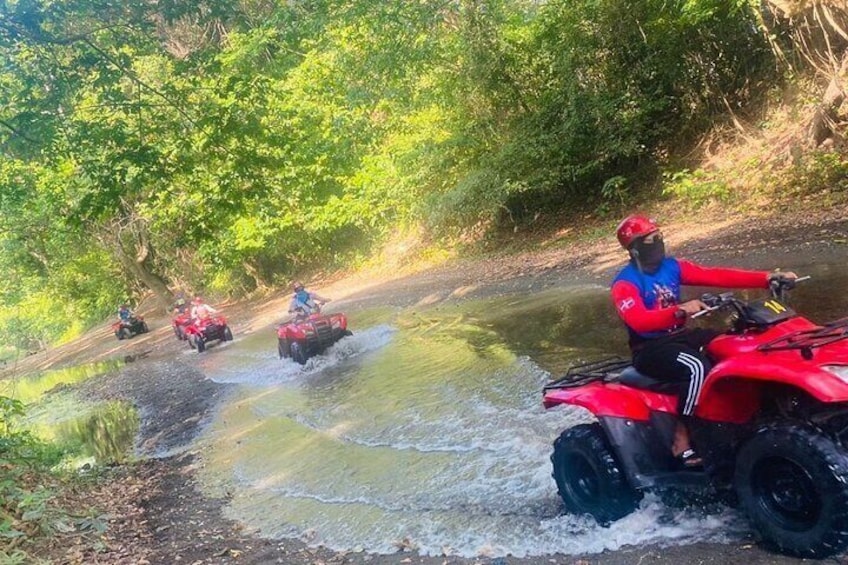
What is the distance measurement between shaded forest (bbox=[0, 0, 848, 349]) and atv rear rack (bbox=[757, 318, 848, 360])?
8165 mm

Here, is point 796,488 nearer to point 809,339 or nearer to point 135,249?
point 809,339

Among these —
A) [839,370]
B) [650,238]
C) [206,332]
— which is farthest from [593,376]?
A: [206,332]

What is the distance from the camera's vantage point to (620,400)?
434 centimetres

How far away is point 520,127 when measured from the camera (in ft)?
67.5

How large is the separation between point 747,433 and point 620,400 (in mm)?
841

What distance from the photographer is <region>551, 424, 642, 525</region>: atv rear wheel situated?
14.3 feet

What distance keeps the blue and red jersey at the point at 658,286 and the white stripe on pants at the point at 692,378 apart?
0.23 meters

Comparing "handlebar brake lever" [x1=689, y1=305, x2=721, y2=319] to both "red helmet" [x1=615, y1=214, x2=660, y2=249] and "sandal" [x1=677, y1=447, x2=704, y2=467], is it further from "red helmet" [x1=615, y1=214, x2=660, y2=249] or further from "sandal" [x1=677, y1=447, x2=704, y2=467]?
"sandal" [x1=677, y1=447, x2=704, y2=467]

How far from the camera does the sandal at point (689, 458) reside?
4043 millimetres

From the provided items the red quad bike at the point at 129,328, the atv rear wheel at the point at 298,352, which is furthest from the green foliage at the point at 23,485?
the red quad bike at the point at 129,328

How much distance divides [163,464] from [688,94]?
54.4 ft

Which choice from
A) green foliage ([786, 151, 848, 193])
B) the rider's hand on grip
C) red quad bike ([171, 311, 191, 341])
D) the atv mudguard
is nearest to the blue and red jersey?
the rider's hand on grip

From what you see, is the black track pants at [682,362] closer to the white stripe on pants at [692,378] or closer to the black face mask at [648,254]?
the white stripe on pants at [692,378]

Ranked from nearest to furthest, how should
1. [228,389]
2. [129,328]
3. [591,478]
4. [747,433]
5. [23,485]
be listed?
1. [747,433]
2. [591,478]
3. [23,485]
4. [228,389]
5. [129,328]
